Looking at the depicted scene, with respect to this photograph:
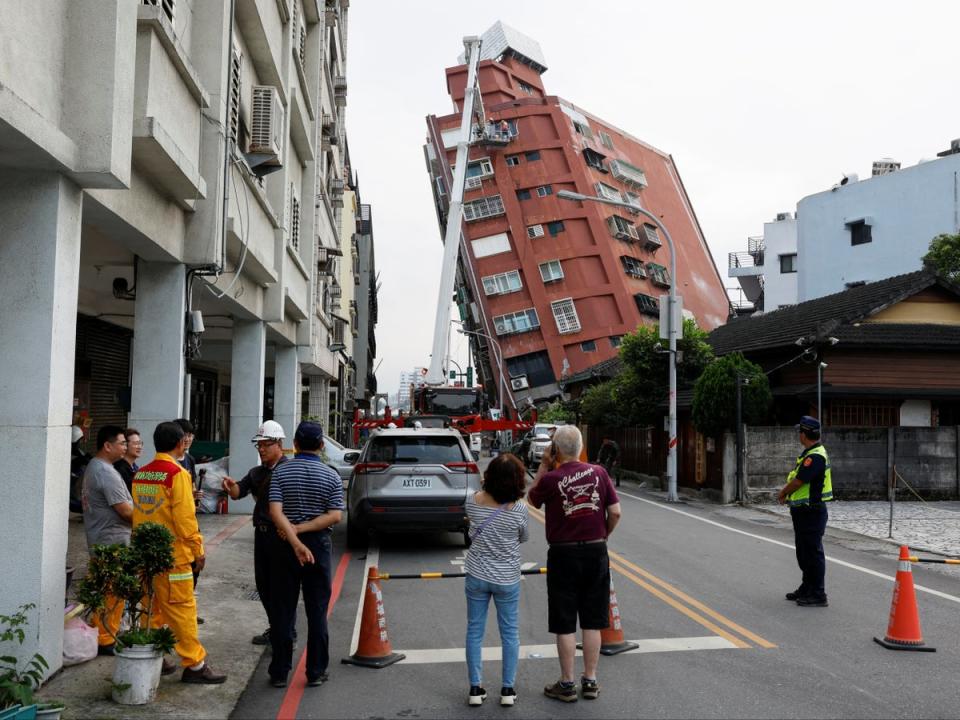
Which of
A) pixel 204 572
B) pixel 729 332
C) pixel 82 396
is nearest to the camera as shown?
Result: pixel 204 572

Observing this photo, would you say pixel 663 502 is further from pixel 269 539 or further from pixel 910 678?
pixel 269 539

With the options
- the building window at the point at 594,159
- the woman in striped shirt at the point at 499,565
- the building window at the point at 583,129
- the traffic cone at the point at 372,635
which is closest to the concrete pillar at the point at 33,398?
the traffic cone at the point at 372,635

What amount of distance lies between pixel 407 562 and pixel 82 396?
7.70m

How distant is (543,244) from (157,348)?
5279 cm

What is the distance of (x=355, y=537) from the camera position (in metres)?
12.9

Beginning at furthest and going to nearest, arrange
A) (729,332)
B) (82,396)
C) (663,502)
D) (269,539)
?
(729,332) < (663,502) < (82,396) < (269,539)

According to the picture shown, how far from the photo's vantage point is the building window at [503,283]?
62094mm

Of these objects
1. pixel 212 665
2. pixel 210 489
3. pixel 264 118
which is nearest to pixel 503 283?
pixel 210 489

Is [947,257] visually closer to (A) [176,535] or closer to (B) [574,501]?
(B) [574,501]

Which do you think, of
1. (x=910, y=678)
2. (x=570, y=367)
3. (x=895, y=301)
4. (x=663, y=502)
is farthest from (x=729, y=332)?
(x=910, y=678)

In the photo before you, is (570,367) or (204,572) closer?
(204,572)

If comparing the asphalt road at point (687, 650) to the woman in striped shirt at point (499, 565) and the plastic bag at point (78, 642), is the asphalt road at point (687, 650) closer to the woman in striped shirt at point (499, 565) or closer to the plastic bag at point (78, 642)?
the woman in striped shirt at point (499, 565)

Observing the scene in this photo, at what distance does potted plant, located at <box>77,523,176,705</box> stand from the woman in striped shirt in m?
2.07

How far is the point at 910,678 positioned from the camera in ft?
21.5
